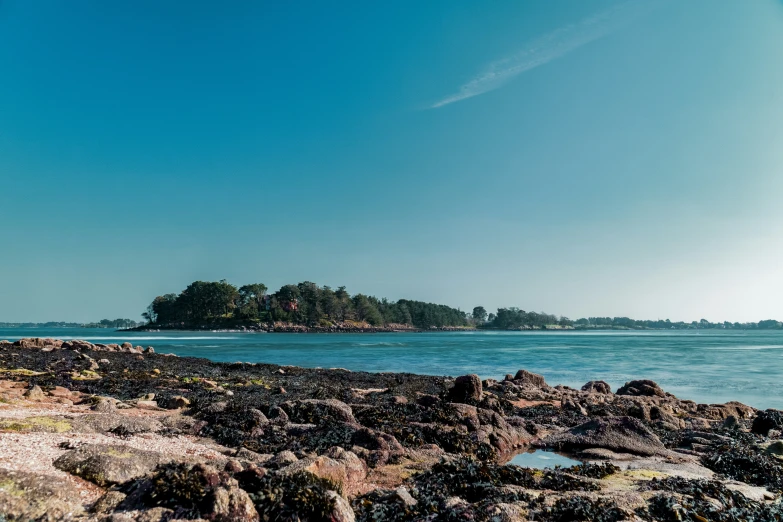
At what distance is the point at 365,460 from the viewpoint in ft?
24.1

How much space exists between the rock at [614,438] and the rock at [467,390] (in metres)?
3.25

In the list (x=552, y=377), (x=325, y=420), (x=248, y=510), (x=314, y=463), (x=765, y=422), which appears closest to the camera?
(x=248, y=510)

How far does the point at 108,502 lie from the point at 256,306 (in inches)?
5931

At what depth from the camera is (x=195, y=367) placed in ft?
82.7

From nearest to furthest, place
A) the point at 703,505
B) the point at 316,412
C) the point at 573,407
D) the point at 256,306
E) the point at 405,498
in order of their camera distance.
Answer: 1. the point at 405,498
2. the point at 703,505
3. the point at 316,412
4. the point at 573,407
5. the point at 256,306

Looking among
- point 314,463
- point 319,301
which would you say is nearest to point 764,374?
point 314,463

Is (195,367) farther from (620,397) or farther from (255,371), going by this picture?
(620,397)

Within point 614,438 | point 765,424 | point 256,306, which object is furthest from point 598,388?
point 256,306

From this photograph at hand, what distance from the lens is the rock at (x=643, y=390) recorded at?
706 inches

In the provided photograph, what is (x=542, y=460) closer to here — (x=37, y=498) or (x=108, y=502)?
(x=108, y=502)

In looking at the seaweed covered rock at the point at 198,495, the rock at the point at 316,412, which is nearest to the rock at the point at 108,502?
the seaweed covered rock at the point at 198,495

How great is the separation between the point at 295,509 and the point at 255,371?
20397 millimetres

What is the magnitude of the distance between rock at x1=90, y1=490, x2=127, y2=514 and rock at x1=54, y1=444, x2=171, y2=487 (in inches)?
15.2

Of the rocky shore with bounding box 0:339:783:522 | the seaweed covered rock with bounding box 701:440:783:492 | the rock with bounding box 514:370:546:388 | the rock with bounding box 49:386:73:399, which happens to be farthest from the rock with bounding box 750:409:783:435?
the rock with bounding box 49:386:73:399
